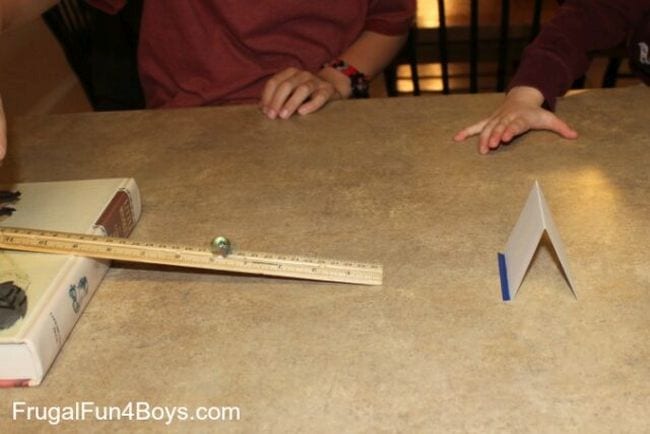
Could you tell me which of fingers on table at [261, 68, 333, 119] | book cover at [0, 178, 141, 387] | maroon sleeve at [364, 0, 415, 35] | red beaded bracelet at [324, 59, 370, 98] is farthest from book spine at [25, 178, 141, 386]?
maroon sleeve at [364, 0, 415, 35]

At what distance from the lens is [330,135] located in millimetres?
1002

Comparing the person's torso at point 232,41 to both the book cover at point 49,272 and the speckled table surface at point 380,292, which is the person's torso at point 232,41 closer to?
the speckled table surface at point 380,292

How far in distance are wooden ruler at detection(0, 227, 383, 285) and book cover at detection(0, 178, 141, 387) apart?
0.01m

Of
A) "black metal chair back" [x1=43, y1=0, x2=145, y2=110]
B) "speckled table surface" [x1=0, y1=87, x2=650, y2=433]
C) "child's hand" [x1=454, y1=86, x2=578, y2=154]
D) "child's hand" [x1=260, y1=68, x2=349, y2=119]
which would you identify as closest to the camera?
"speckled table surface" [x1=0, y1=87, x2=650, y2=433]

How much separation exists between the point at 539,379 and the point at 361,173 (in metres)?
0.38

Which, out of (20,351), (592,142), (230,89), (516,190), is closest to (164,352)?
(20,351)

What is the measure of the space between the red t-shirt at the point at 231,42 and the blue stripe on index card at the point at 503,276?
635mm

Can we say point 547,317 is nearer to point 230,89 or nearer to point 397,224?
point 397,224

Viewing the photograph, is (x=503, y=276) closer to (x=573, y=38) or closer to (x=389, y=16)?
(x=573, y=38)

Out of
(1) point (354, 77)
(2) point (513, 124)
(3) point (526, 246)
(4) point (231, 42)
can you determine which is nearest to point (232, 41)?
(4) point (231, 42)

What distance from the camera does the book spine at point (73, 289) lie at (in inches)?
24.6

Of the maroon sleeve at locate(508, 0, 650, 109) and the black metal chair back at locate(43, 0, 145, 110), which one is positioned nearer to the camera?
Answer: the maroon sleeve at locate(508, 0, 650, 109)

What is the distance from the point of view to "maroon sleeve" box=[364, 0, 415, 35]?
1.31 metres

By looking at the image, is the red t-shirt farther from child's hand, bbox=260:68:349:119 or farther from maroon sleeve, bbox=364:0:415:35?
child's hand, bbox=260:68:349:119
